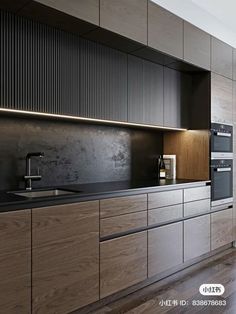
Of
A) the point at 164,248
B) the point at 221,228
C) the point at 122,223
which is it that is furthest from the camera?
the point at 221,228

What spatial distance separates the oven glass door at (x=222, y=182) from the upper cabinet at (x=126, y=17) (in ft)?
5.57

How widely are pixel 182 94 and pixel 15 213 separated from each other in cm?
233

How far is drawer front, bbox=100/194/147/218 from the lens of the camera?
6.64 feet

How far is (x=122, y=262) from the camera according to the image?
2.14m

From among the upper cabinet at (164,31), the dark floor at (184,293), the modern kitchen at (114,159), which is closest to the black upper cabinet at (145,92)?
the modern kitchen at (114,159)

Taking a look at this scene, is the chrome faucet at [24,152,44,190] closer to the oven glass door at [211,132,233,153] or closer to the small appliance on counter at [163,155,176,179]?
the small appliance on counter at [163,155,176,179]

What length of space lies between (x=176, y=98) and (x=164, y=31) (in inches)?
30.0

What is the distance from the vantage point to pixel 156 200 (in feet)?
7.99

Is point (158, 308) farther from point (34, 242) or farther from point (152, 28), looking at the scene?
point (152, 28)

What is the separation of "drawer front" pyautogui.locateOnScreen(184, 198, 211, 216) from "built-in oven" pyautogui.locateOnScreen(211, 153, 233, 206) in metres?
0.11

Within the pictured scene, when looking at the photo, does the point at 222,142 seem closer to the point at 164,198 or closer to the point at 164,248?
the point at 164,198

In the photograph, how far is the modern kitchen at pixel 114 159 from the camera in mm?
1765

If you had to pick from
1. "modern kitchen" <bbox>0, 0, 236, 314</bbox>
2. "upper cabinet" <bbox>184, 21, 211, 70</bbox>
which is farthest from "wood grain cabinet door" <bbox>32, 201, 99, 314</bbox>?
"upper cabinet" <bbox>184, 21, 211, 70</bbox>

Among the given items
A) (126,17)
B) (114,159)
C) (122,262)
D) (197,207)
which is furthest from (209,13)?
(122,262)
